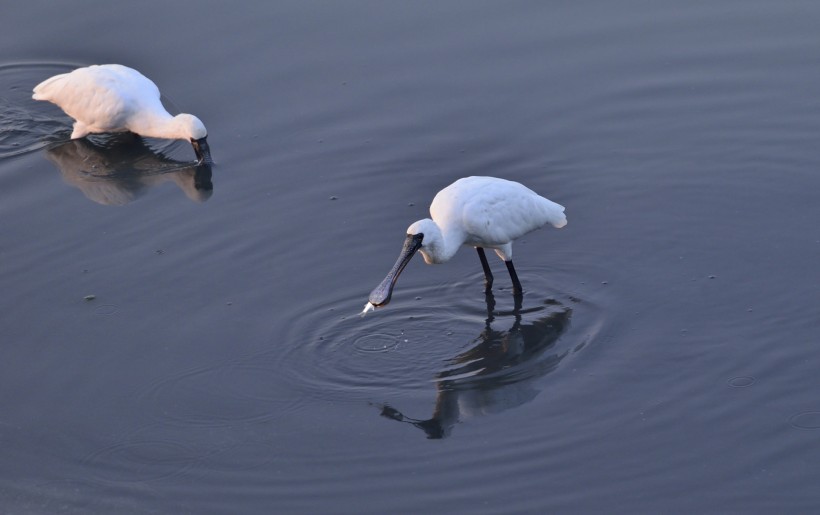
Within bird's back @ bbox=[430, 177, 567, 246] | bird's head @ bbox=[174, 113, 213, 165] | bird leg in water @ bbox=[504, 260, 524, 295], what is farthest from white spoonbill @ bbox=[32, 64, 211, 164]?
bird leg in water @ bbox=[504, 260, 524, 295]

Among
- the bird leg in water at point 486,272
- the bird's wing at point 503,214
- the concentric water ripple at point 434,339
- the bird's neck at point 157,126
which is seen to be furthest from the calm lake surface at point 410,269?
the bird's wing at point 503,214

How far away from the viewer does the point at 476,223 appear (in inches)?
418

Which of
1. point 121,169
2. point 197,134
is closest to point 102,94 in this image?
point 121,169

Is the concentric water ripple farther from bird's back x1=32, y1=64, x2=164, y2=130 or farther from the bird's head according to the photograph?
bird's back x1=32, y1=64, x2=164, y2=130

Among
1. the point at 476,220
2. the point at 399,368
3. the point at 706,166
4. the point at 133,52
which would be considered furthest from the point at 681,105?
the point at 133,52

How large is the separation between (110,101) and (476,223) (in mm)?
5002

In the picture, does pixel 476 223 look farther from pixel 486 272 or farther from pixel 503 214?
pixel 486 272

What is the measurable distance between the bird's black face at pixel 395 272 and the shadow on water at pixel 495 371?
0.73 meters

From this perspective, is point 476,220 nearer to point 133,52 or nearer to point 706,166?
point 706,166

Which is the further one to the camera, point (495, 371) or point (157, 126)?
point (157, 126)

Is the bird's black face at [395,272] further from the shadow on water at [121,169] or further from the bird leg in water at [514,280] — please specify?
the shadow on water at [121,169]

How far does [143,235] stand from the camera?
12.0 metres

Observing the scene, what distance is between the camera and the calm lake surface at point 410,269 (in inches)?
341

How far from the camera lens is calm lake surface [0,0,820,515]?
867cm
